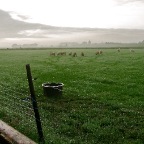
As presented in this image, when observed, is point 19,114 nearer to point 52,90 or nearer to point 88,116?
point 88,116

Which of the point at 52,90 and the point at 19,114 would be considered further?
the point at 52,90

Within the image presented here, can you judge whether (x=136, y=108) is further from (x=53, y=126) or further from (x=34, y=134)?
(x=34, y=134)

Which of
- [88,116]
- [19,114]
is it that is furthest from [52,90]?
[88,116]

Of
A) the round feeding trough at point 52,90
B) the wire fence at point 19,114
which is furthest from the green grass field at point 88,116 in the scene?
the round feeding trough at point 52,90

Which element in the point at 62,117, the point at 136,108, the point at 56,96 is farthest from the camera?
the point at 56,96

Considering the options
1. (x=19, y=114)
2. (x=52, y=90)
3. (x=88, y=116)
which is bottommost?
(x=88, y=116)

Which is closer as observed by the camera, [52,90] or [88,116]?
[88,116]

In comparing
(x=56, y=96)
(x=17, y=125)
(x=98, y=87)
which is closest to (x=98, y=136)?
(x=17, y=125)

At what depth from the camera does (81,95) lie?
17469mm

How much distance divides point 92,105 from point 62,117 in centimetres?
267

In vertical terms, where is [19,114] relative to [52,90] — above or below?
below

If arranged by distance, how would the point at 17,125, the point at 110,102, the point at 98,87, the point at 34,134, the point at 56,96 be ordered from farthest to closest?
the point at 98,87, the point at 56,96, the point at 110,102, the point at 17,125, the point at 34,134

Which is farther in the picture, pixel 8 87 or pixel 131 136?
pixel 8 87

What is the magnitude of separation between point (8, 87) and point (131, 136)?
12599 mm
